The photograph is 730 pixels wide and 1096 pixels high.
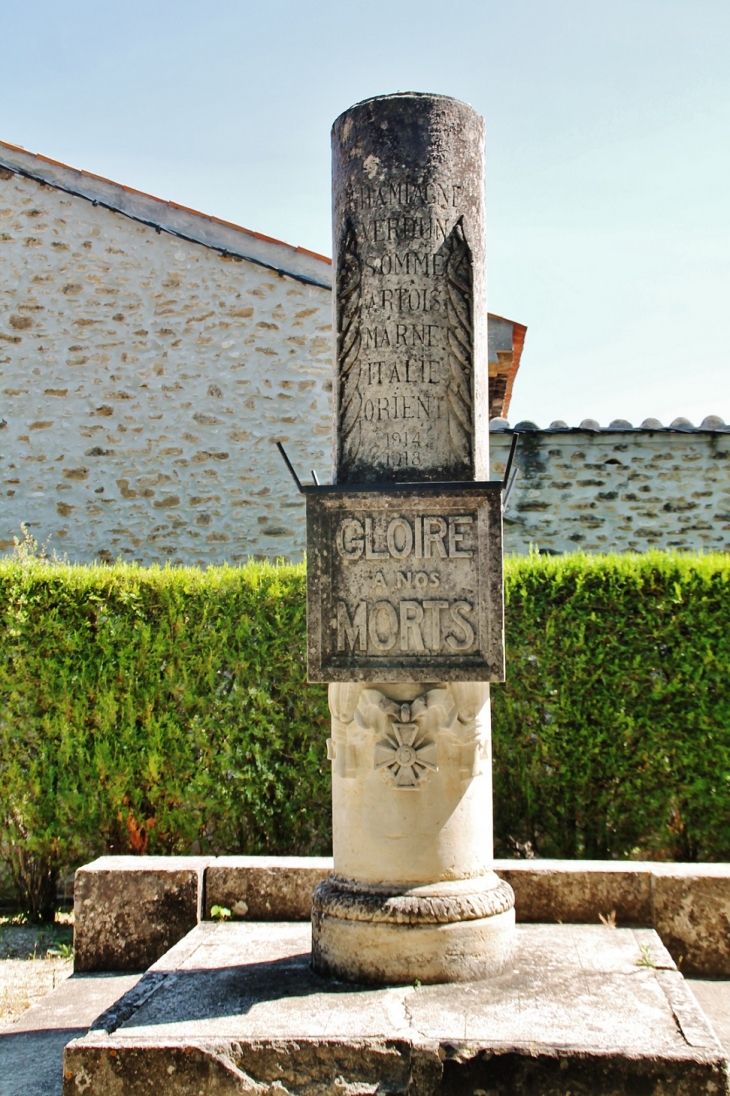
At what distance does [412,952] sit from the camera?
128 inches

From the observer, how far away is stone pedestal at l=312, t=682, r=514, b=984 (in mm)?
3273

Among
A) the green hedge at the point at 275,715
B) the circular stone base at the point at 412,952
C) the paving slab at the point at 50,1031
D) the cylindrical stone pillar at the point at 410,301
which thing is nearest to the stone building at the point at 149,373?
the green hedge at the point at 275,715

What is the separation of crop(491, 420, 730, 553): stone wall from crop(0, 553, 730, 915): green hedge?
4.17 meters

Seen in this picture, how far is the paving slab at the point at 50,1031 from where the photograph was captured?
333cm

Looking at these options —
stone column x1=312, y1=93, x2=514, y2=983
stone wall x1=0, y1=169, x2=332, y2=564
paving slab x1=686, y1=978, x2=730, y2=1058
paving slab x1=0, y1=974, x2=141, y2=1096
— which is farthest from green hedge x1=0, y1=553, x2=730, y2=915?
stone wall x1=0, y1=169, x2=332, y2=564

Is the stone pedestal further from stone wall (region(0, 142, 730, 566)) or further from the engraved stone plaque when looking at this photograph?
stone wall (region(0, 142, 730, 566))

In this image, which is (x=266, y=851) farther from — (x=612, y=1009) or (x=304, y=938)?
(x=612, y=1009)

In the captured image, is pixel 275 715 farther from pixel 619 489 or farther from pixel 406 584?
pixel 619 489

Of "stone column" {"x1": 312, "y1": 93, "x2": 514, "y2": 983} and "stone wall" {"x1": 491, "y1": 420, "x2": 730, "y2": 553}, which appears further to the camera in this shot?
"stone wall" {"x1": 491, "y1": 420, "x2": 730, "y2": 553}

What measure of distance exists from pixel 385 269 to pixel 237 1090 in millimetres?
2651

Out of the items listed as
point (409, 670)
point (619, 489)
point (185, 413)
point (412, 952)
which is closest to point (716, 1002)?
point (412, 952)

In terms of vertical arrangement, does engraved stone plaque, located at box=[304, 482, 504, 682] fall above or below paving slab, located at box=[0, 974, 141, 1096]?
above

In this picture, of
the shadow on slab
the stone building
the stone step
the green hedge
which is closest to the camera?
the shadow on slab

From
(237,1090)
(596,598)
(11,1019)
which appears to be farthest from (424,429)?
(11,1019)
